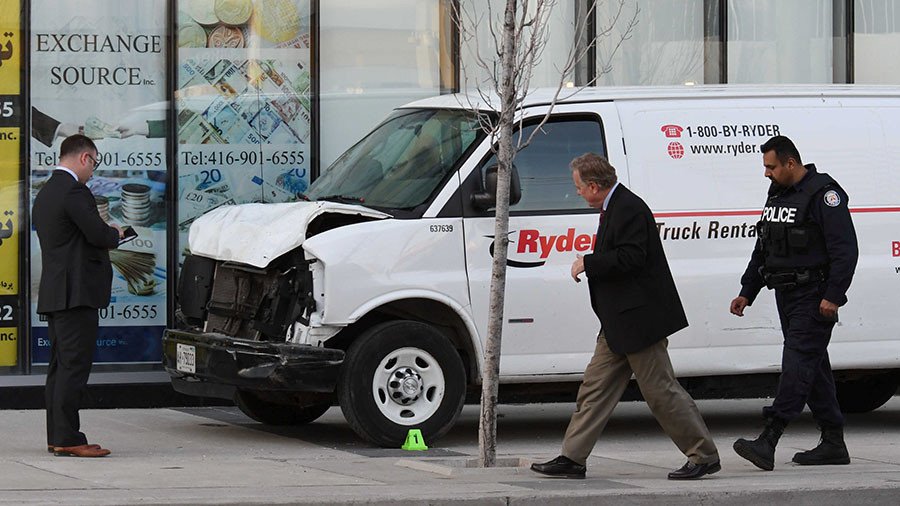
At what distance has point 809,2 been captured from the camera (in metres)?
15.0

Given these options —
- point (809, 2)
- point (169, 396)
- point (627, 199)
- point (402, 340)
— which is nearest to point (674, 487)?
point (627, 199)

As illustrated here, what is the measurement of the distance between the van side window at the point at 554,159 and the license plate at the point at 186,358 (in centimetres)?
225

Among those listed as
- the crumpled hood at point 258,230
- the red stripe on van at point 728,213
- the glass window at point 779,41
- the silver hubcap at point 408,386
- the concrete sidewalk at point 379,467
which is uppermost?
the glass window at point 779,41

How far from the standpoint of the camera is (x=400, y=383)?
1030 cm

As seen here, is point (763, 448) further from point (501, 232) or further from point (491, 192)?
point (491, 192)

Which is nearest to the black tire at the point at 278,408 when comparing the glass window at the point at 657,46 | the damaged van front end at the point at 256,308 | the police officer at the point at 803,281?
the damaged van front end at the point at 256,308

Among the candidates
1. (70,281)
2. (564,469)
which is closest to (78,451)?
(70,281)

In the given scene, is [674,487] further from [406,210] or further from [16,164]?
[16,164]

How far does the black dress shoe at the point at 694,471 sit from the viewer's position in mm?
8805

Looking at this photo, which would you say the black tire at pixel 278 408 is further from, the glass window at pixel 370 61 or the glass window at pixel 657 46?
the glass window at pixel 657 46

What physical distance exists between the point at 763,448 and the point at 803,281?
1013mm

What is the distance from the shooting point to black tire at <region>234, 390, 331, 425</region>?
11.4 m

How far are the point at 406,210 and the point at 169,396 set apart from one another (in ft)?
11.4

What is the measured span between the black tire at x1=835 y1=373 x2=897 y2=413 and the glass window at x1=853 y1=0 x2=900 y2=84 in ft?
11.3
